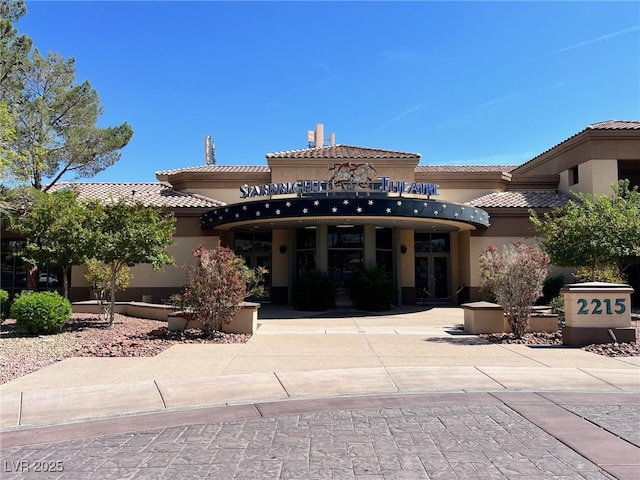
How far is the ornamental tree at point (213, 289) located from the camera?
12781 millimetres

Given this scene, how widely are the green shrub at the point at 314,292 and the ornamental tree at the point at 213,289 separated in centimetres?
761

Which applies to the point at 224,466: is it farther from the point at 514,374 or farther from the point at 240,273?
the point at 240,273

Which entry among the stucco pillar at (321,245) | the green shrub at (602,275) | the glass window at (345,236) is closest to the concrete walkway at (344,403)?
the green shrub at (602,275)

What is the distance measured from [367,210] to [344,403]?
12.3m

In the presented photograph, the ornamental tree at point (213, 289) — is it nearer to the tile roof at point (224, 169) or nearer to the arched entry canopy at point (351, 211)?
the arched entry canopy at point (351, 211)

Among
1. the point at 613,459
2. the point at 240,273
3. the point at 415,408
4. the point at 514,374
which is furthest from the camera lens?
the point at 240,273

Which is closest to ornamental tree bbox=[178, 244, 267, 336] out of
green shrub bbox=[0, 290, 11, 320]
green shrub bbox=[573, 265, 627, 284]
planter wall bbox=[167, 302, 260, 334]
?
planter wall bbox=[167, 302, 260, 334]

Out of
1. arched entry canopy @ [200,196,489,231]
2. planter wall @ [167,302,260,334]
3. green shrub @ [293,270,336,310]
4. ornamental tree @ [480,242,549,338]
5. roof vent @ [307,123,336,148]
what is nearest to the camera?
ornamental tree @ [480,242,549,338]

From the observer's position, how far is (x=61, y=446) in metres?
5.39

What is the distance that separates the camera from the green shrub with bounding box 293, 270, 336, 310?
67.6 feet

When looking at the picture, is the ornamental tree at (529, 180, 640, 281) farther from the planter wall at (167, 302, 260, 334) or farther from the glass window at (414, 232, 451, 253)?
the planter wall at (167, 302, 260, 334)

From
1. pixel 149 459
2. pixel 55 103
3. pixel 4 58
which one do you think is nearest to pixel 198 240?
pixel 55 103

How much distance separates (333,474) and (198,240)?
782 inches

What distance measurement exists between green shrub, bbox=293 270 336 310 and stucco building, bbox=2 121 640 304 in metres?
0.91
